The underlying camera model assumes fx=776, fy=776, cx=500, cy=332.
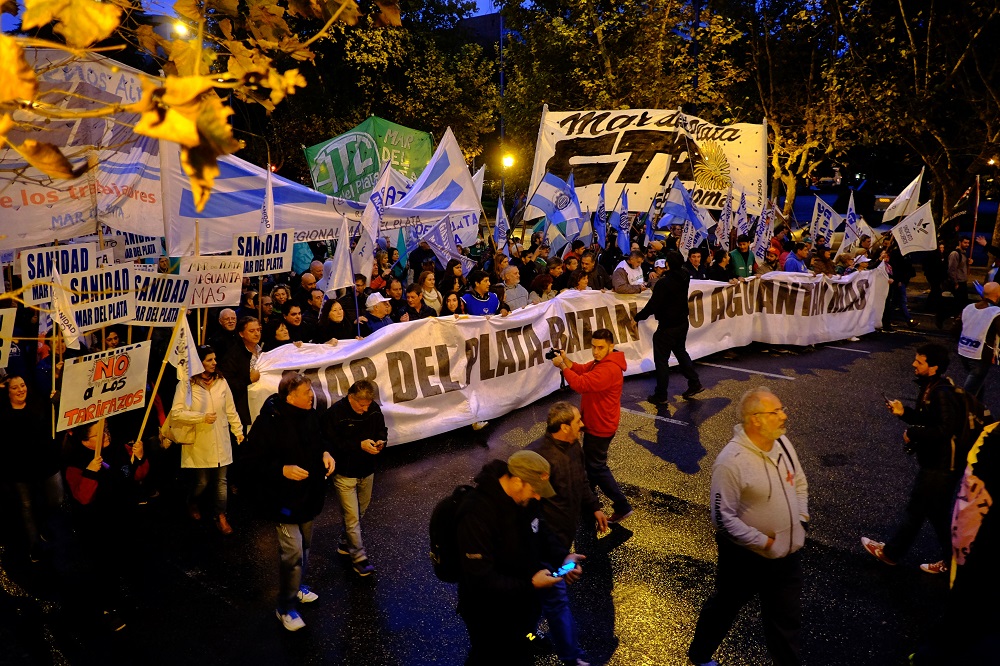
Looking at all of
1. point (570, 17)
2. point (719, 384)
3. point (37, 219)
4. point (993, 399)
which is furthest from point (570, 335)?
point (570, 17)

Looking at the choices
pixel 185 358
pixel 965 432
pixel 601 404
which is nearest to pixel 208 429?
pixel 185 358

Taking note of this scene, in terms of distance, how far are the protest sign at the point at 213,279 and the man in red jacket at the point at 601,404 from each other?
9.89 ft

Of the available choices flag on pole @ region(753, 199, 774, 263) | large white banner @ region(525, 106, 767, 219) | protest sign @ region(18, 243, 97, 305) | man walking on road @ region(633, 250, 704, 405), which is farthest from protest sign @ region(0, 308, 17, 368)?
flag on pole @ region(753, 199, 774, 263)

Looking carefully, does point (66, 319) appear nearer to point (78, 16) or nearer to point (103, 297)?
point (103, 297)

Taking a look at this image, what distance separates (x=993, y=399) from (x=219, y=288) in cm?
929

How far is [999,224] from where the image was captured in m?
19.8

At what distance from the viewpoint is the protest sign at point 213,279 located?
6605 millimetres

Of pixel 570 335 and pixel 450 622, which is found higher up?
pixel 570 335

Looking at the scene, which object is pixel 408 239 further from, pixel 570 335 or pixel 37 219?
pixel 37 219

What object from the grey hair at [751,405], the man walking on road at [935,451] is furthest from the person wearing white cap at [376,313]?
the man walking on road at [935,451]

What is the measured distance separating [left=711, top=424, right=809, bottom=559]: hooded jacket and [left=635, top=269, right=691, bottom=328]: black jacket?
551cm

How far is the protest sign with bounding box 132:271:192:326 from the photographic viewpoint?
6.30 meters

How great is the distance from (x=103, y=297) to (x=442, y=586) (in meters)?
3.53

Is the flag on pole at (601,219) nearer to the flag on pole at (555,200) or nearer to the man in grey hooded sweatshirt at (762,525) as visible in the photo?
the flag on pole at (555,200)
